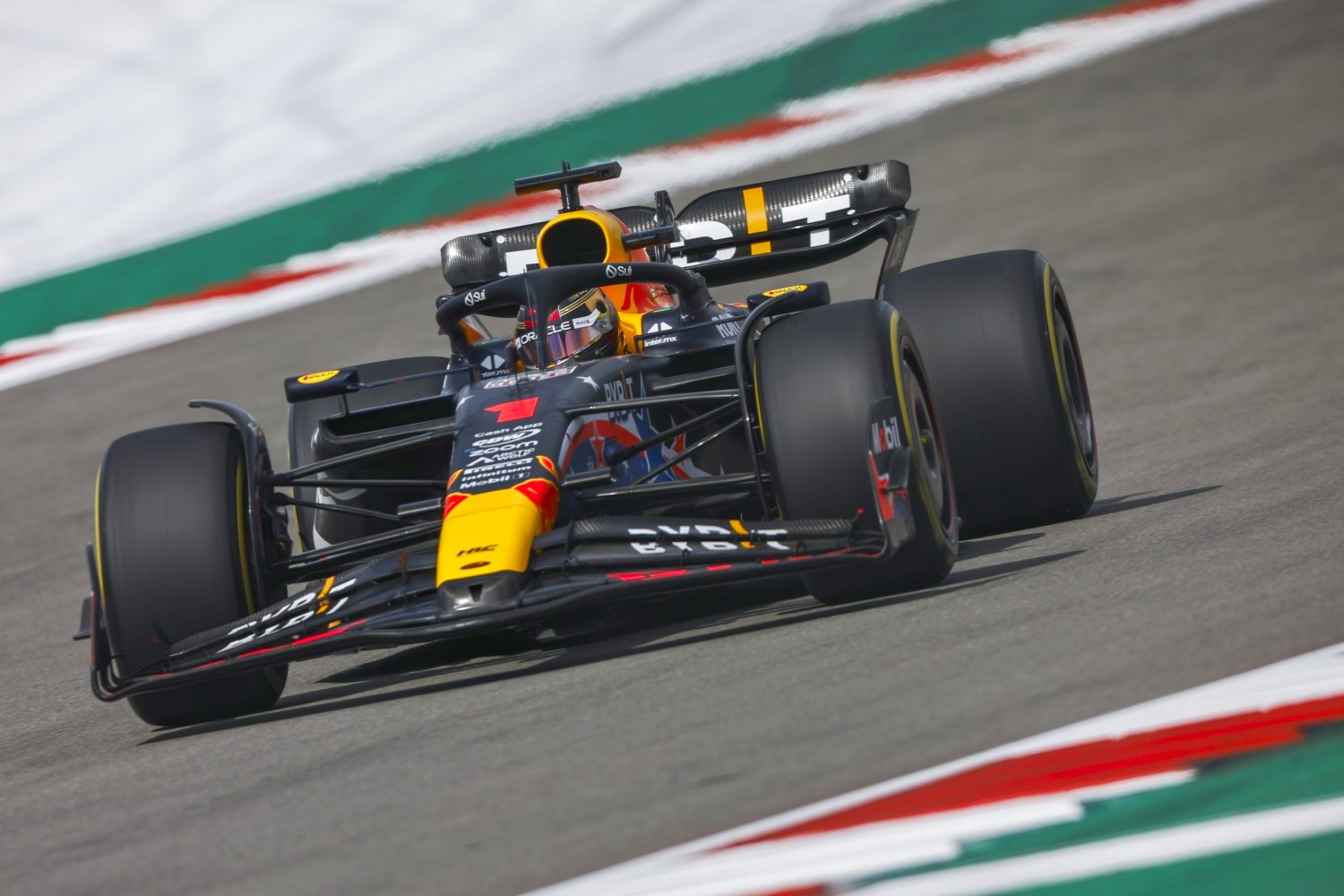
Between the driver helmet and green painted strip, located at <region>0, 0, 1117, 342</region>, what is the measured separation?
32.1ft

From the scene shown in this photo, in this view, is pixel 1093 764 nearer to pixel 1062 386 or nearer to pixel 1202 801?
pixel 1202 801

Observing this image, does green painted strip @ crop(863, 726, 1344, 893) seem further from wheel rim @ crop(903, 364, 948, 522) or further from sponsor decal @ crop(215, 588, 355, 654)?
sponsor decal @ crop(215, 588, 355, 654)

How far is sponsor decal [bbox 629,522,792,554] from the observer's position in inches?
212

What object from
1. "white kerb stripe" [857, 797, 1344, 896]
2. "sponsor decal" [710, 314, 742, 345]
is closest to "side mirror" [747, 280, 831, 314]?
"sponsor decal" [710, 314, 742, 345]

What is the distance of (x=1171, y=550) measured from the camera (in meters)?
5.81

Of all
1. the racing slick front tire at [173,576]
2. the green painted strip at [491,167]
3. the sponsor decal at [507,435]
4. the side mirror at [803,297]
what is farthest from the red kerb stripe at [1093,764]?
the green painted strip at [491,167]

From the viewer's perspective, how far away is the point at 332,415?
7.71m

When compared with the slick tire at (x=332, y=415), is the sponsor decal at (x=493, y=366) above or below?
above

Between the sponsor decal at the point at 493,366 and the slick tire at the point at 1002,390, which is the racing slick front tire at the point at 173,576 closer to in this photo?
the sponsor decal at the point at 493,366

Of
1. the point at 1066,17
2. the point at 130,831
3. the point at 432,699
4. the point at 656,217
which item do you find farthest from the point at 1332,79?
the point at 130,831

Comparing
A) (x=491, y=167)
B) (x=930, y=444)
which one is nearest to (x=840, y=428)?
(x=930, y=444)

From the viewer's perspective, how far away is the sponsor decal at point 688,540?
17.7 ft

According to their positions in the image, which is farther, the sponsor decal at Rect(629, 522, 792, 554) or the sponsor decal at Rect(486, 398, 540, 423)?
the sponsor decal at Rect(486, 398, 540, 423)

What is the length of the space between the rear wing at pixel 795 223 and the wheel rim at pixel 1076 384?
2.96 feet
